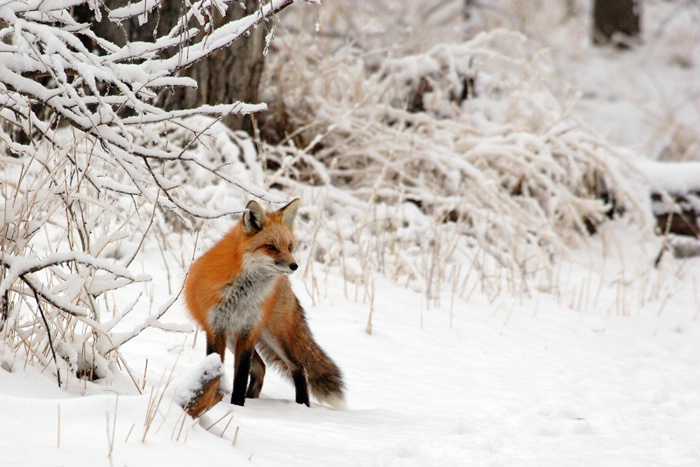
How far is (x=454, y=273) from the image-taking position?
282 inches

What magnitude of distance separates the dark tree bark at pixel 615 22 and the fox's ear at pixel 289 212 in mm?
18578

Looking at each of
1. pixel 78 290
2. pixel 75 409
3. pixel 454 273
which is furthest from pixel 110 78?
pixel 454 273

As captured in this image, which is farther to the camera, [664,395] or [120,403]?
[664,395]

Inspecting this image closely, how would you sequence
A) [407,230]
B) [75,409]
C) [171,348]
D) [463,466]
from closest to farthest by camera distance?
1. [75,409]
2. [463,466]
3. [171,348]
4. [407,230]

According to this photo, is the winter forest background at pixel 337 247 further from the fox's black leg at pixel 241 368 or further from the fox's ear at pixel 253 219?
the fox's ear at pixel 253 219

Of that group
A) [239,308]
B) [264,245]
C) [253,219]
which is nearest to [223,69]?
[253,219]

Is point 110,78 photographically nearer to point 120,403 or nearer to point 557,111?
point 120,403

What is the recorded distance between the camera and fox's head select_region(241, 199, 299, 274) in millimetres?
4325

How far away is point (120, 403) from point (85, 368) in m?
0.79

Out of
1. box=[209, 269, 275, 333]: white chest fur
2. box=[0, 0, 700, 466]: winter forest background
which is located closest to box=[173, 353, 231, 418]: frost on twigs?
box=[0, 0, 700, 466]: winter forest background

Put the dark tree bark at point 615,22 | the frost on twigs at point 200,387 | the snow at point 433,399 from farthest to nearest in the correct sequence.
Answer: the dark tree bark at point 615,22 → the frost on twigs at point 200,387 → the snow at point 433,399

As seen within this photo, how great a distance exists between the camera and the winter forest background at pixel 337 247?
332cm

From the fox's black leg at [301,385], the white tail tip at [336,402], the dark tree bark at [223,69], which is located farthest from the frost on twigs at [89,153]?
the dark tree bark at [223,69]

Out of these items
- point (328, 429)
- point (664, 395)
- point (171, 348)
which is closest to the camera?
point (328, 429)
